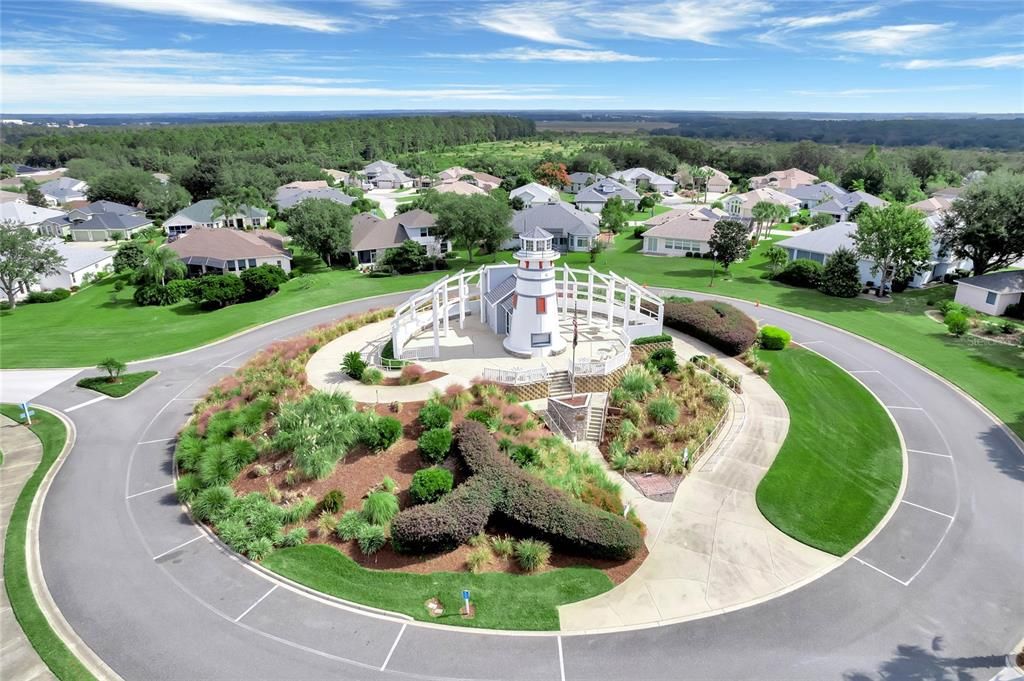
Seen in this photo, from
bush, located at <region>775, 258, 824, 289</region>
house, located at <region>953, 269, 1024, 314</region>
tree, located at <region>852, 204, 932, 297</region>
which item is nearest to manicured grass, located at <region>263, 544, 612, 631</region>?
house, located at <region>953, 269, 1024, 314</region>

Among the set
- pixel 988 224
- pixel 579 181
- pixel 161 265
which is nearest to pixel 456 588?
pixel 161 265

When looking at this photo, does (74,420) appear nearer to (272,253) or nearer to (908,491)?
(272,253)

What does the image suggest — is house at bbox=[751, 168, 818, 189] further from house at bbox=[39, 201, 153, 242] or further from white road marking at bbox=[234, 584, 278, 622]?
white road marking at bbox=[234, 584, 278, 622]

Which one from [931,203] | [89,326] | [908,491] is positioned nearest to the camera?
[908,491]

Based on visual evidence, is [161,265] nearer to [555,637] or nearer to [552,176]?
[555,637]

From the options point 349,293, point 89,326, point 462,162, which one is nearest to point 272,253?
point 349,293
